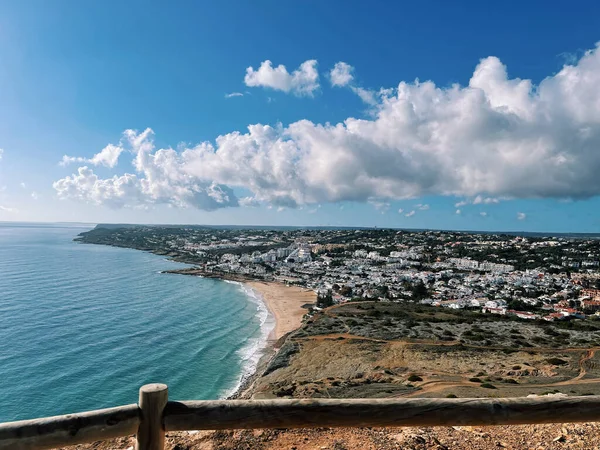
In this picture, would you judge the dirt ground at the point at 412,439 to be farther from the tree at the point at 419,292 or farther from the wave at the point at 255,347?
the tree at the point at 419,292

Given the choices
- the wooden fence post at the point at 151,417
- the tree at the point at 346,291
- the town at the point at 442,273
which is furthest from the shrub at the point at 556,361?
the tree at the point at 346,291

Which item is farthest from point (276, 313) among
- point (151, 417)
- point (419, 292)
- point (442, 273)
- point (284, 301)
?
point (151, 417)

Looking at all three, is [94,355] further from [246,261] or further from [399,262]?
[399,262]

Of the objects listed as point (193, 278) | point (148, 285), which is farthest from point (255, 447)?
point (193, 278)

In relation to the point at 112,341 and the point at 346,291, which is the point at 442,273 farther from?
the point at 112,341

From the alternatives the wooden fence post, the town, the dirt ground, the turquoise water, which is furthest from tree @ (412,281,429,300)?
the wooden fence post
